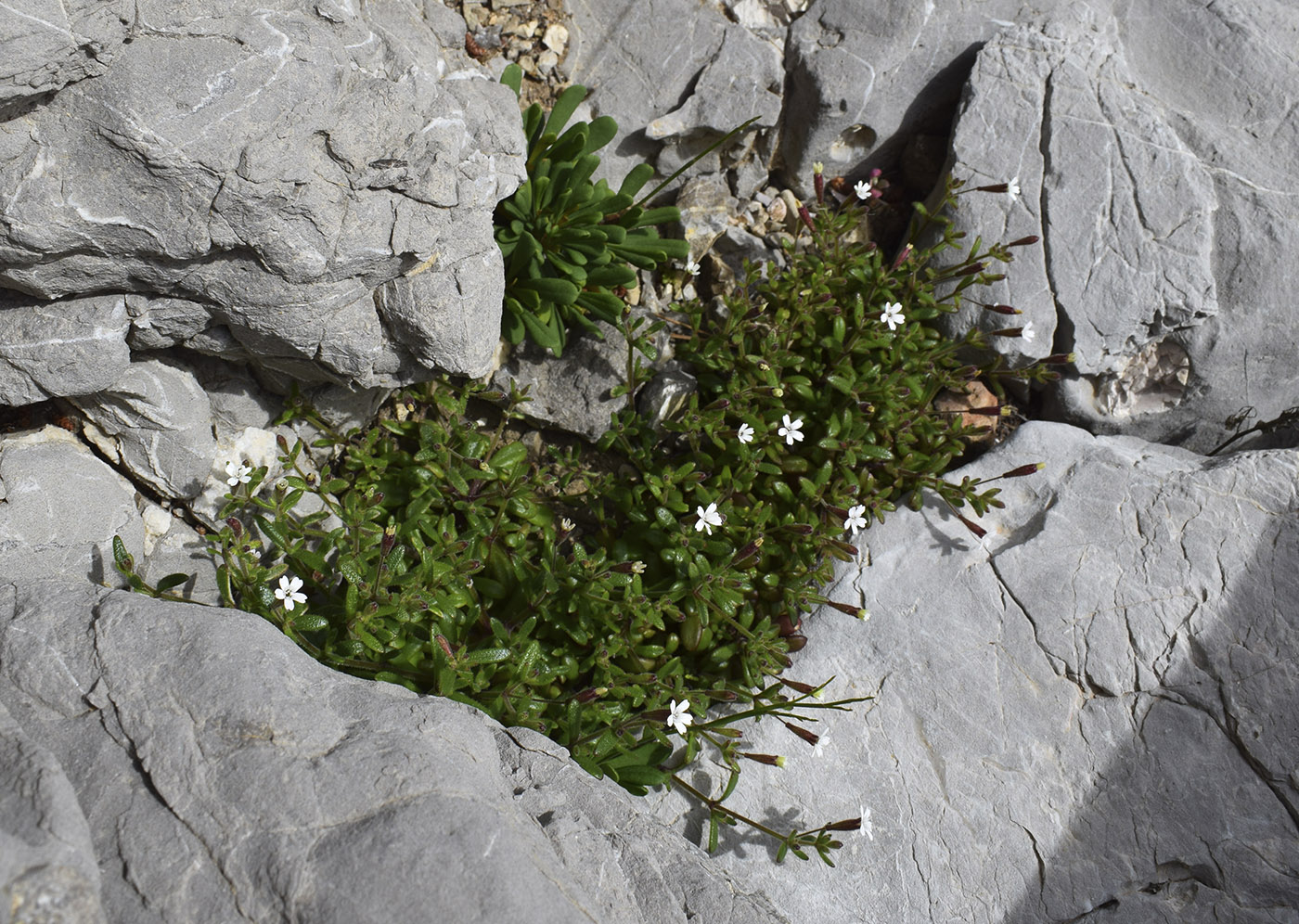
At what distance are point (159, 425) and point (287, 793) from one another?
1.93m

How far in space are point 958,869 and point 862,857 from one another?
0.40 m

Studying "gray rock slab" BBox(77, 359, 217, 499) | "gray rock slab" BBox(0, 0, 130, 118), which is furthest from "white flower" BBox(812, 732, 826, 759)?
"gray rock slab" BBox(0, 0, 130, 118)

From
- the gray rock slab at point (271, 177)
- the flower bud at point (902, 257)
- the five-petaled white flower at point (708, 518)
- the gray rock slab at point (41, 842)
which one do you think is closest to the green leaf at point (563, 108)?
the gray rock slab at point (271, 177)

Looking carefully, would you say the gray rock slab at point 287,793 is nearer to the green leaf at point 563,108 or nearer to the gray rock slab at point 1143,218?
the green leaf at point 563,108

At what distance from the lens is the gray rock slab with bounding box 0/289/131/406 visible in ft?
10.7

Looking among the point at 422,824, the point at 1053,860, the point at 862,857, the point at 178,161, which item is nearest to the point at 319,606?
the point at 422,824

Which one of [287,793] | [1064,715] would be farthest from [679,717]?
[1064,715]

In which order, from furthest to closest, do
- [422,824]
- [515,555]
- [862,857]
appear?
[515,555] < [862,857] < [422,824]

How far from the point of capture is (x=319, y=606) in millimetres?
3674

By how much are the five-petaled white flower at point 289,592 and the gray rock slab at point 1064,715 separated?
5.75 ft

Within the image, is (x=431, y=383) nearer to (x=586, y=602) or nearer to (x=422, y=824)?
(x=586, y=602)

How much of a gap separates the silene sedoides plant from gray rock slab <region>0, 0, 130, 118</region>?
1479mm

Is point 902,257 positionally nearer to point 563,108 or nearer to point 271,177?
point 563,108

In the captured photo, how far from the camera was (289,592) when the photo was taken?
11.0ft
